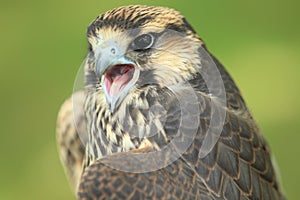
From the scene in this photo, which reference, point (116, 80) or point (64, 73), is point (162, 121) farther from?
point (64, 73)

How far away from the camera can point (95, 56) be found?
289cm

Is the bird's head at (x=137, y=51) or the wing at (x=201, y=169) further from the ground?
the bird's head at (x=137, y=51)

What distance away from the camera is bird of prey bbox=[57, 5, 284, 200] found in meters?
2.77

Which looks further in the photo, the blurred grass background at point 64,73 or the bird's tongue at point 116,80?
the blurred grass background at point 64,73

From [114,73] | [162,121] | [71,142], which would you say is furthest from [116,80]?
[71,142]

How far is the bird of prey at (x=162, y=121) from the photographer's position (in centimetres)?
277

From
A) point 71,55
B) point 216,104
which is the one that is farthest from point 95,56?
point 71,55

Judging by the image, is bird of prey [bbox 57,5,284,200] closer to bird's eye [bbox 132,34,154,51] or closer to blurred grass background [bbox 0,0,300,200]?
bird's eye [bbox 132,34,154,51]

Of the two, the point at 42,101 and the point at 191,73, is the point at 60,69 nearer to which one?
the point at 42,101

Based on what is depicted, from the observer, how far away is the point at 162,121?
297 centimetres

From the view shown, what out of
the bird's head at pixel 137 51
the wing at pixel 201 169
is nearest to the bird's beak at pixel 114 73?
the bird's head at pixel 137 51

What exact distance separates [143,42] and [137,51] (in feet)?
0.17

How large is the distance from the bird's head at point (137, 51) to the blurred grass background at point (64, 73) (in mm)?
2009

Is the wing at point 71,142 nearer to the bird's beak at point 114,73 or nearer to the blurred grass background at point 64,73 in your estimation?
the bird's beak at point 114,73
